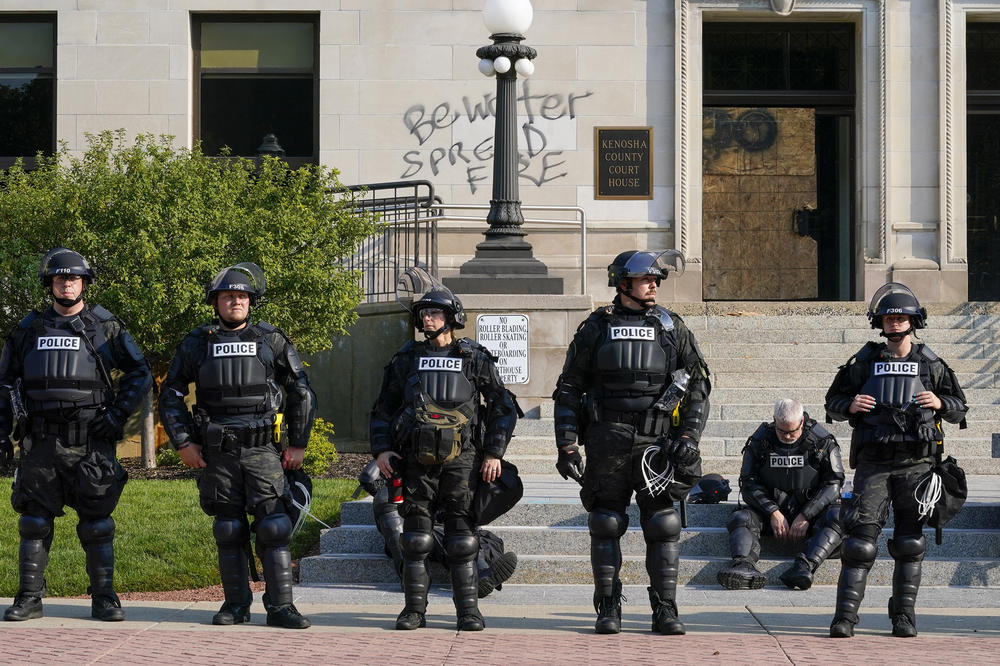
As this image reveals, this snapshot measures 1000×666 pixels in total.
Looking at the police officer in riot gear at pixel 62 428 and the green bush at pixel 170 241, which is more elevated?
the green bush at pixel 170 241

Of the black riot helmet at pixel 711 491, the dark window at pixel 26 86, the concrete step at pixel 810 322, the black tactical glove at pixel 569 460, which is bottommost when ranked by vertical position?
the black riot helmet at pixel 711 491

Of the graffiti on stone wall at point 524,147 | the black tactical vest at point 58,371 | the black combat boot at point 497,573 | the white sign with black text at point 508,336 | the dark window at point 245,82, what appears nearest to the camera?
the black tactical vest at point 58,371

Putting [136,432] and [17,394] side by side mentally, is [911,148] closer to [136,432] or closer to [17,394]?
[136,432]

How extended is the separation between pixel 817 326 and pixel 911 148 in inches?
157

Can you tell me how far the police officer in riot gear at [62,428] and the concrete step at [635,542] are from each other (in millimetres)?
1909

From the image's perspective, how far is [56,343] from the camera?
24.9 feet

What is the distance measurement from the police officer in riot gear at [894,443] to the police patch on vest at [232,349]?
323 cm

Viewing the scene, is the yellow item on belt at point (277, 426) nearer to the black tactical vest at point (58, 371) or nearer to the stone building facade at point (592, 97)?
the black tactical vest at point (58, 371)

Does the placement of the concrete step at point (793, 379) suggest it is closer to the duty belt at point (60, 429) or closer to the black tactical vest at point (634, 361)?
the black tactical vest at point (634, 361)

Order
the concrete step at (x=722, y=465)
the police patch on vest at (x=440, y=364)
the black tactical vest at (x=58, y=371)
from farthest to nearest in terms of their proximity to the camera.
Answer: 1. the concrete step at (x=722, y=465)
2. the police patch on vest at (x=440, y=364)
3. the black tactical vest at (x=58, y=371)

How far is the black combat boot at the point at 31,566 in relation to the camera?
7613 mm

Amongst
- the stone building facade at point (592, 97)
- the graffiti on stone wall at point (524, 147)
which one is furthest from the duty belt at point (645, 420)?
the graffiti on stone wall at point (524, 147)

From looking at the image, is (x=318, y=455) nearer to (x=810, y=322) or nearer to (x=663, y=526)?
(x=810, y=322)

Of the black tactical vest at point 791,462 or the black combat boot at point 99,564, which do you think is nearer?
the black combat boot at point 99,564
